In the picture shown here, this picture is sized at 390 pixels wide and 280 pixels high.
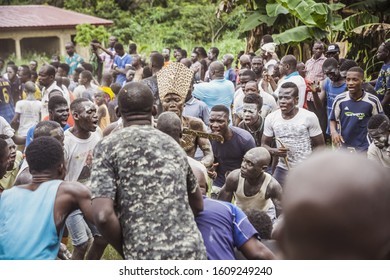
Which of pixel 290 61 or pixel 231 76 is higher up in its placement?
pixel 290 61

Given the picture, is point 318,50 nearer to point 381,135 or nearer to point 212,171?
point 381,135

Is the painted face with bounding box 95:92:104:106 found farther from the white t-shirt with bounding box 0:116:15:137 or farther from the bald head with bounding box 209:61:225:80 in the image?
the white t-shirt with bounding box 0:116:15:137

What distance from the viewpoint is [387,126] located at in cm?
644

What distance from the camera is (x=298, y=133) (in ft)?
21.7

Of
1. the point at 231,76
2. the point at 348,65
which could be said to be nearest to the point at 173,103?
the point at 348,65

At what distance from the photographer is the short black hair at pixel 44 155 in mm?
3850

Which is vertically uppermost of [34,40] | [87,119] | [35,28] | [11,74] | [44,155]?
[44,155]

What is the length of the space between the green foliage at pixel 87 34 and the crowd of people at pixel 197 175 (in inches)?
452

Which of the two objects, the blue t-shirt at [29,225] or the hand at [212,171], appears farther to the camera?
the hand at [212,171]

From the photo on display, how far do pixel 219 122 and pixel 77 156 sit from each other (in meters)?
1.27

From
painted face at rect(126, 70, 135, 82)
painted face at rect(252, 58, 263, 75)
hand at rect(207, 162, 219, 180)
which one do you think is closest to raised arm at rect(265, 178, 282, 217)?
hand at rect(207, 162, 219, 180)

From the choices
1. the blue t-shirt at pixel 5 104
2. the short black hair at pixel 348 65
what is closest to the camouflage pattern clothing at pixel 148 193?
the short black hair at pixel 348 65

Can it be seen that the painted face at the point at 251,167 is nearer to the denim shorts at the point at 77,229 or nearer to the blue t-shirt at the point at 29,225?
the denim shorts at the point at 77,229
